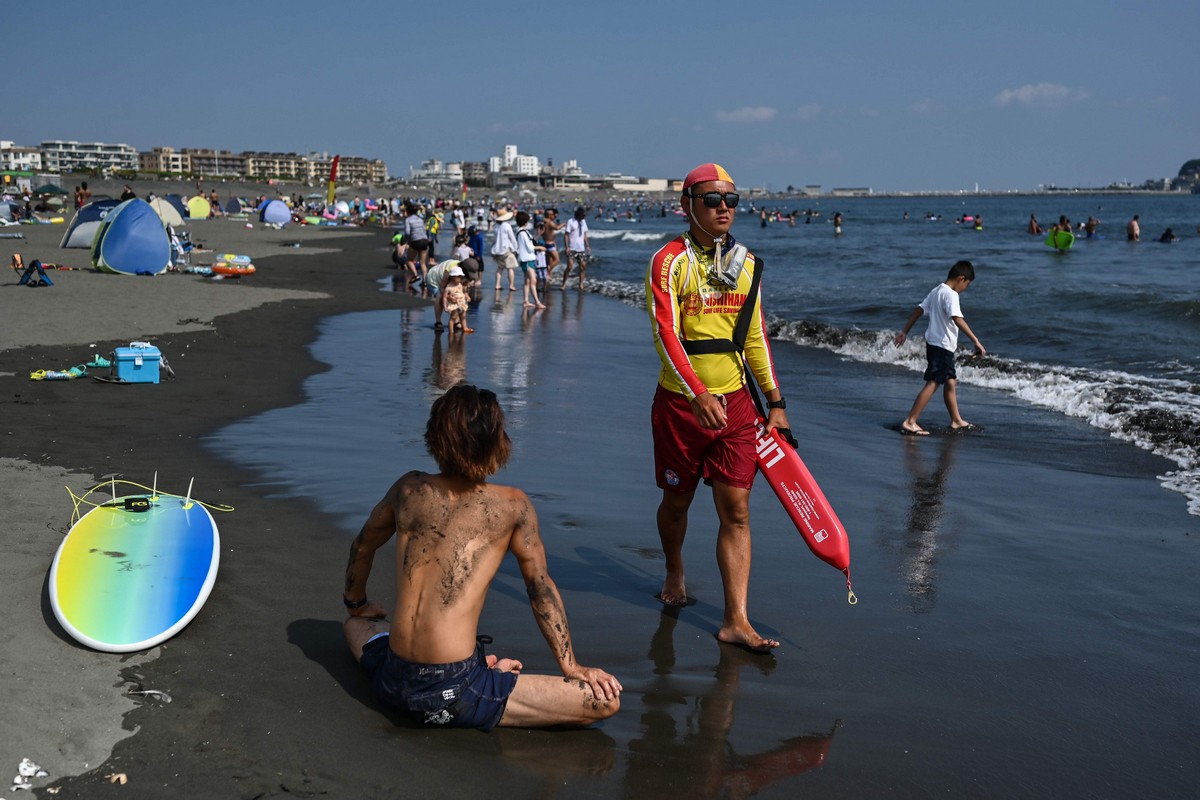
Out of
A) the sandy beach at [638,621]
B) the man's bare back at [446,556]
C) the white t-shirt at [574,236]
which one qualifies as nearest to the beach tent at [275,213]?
the white t-shirt at [574,236]

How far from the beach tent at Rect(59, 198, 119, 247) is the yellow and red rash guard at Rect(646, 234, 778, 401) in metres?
26.2

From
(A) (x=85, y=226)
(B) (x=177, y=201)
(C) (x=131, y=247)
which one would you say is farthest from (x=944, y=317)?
(B) (x=177, y=201)

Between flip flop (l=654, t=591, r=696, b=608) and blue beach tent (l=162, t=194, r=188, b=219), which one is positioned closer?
flip flop (l=654, t=591, r=696, b=608)

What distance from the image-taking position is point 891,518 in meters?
6.62

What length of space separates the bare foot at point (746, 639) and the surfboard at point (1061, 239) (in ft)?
137

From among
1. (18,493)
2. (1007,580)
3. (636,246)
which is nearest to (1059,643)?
(1007,580)

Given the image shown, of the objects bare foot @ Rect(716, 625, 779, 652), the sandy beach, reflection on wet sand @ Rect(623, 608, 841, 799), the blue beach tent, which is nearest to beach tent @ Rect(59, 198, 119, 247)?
the blue beach tent

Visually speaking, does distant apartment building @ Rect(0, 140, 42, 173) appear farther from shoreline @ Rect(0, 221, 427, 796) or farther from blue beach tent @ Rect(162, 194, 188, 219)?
shoreline @ Rect(0, 221, 427, 796)

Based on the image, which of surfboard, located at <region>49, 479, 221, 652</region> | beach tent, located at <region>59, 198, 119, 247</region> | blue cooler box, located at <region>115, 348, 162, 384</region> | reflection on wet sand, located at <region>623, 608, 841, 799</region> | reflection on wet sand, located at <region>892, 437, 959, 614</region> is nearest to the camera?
reflection on wet sand, located at <region>623, 608, 841, 799</region>

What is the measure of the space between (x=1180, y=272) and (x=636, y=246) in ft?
87.9

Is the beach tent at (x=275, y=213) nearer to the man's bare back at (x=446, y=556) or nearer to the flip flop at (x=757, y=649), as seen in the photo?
the flip flop at (x=757, y=649)

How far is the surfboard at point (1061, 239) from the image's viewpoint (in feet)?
136

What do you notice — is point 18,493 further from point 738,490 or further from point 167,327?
point 167,327

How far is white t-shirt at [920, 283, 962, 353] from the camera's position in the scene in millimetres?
9719
